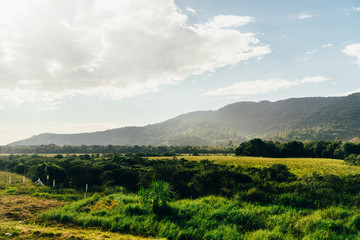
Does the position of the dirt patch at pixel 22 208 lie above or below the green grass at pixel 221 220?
above

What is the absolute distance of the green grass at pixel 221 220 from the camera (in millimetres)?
15273

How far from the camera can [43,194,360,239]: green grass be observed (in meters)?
15.3

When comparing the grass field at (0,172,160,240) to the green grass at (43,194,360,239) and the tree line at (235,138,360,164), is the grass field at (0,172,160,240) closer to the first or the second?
the green grass at (43,194,360,239)

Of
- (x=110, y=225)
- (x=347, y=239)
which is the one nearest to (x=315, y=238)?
(x=347, y=239)

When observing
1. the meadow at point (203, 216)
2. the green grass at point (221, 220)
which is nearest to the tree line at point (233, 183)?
the meadow at point (203, 216)

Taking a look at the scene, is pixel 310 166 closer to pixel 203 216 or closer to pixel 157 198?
pixel 203 216

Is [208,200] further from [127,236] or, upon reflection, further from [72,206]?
[72,206]

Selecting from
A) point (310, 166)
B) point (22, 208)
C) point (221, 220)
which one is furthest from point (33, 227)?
point (310, 166)

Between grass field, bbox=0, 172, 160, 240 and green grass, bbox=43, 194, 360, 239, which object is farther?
green grass, bbox=43, 194, 360, 239

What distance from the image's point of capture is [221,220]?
17438 mm

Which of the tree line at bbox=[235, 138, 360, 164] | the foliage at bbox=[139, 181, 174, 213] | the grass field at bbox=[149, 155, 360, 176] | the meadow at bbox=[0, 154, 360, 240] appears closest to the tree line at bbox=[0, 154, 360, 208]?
the meadow at bbox=[0, 154, 360, 240]

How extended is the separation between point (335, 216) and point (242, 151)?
9520 cm

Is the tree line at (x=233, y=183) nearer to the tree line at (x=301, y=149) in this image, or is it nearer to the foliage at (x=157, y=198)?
the foliage at (x=157, y=198)

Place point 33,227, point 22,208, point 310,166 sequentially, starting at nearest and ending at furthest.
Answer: point 33,227
point 22,208
point 310,166
